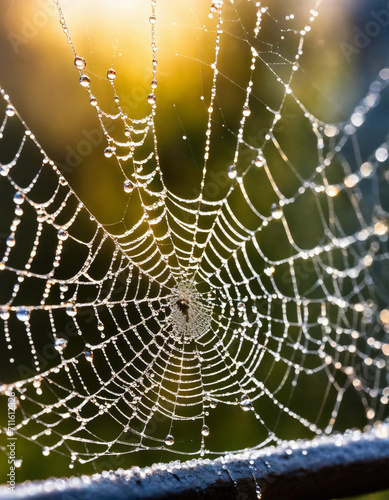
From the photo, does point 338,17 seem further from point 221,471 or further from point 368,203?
point 221,471

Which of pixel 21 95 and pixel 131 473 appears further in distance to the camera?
pixel 21 95

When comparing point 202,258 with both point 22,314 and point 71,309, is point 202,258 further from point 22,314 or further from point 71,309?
point 22,314

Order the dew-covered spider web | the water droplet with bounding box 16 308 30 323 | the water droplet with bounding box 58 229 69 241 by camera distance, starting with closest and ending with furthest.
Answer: the water droplet with bounding box 16 308 30 323
the water droplet with bounding box 58 229 69 241
the dew-covered spider web

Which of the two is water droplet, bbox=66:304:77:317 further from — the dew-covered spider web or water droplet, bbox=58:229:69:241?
the dew-covered spider web

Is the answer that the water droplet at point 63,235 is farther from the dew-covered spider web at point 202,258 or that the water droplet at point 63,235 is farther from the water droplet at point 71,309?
the dew-covered spider web at point 202,258

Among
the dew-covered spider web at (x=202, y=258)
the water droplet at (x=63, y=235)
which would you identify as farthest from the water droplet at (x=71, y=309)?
the dew-covered spider web at (x=202, y=258)

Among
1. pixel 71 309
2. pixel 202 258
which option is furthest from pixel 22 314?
pixel 202 258

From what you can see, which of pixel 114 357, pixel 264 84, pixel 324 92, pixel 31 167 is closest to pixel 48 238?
pixel 31 167

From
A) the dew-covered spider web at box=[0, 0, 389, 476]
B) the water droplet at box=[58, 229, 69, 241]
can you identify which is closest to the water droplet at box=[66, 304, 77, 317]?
the water droplet at box=[58, 229, 69, 241]

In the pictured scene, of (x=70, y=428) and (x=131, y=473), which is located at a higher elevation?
(x=131, y=473)
